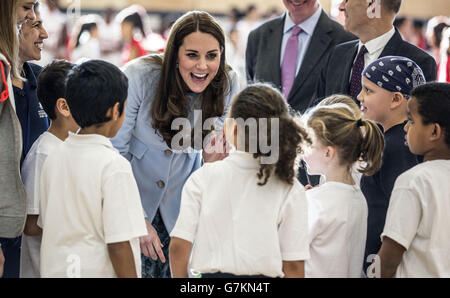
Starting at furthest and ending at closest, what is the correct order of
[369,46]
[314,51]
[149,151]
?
[314,51] → [369,46] → [149,151]

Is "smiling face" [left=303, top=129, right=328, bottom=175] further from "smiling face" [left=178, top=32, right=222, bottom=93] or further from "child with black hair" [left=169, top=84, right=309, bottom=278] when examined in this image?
"smiling face" [left=178, top=32, right=222, bottom=93]

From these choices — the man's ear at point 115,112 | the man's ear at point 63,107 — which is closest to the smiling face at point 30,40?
the man's ear at point 63,107

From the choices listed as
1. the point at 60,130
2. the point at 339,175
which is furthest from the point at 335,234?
the point at 60,130

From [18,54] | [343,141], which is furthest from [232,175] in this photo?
[18,54]

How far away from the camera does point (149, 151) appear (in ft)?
8.32

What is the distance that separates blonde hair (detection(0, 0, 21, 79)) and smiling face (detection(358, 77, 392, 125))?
4.81 feet

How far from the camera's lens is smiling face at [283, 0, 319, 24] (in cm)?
354

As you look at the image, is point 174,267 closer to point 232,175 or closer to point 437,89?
point 232,175

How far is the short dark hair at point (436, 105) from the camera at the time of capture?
6.73 ft

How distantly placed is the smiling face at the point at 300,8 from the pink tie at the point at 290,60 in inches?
2.7

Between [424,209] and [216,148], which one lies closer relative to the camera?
[424,209]

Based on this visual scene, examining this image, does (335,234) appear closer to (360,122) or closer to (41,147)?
(360,122)

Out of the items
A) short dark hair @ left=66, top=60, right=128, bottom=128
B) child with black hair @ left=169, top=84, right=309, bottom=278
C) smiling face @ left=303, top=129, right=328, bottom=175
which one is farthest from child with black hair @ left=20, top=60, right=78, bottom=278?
smiling face @ left=303, top=129, right=328, bottom=175

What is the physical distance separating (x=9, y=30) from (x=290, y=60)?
1.95 meters
